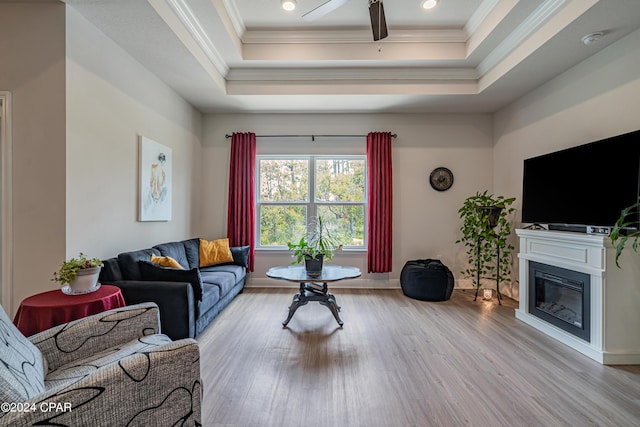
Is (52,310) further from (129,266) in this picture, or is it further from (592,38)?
(592,38)

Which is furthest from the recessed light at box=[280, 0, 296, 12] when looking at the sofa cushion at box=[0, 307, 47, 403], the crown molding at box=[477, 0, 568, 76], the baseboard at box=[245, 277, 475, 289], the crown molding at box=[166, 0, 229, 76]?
the baseboard at box=[245, 277, 475, 289]

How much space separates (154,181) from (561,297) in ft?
14.6

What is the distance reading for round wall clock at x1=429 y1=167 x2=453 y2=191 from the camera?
15.4ft

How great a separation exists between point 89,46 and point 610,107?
467 centimetres

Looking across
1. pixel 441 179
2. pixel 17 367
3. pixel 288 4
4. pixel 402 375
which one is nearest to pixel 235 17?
pixel 288 4

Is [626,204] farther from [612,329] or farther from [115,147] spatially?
[115,147]

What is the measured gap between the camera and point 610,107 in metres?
2.77

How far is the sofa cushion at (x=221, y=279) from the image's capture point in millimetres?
3269

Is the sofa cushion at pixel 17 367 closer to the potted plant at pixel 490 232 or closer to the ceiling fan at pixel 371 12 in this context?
the ceiling fan at pixel 371 12

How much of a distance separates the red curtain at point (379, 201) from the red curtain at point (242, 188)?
1.83 meters

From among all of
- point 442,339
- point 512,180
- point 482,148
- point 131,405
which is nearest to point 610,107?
point 512,180

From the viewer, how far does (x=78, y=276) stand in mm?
1994

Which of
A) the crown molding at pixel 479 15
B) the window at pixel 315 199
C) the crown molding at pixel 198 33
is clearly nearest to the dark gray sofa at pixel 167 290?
the window at pixel 315 199

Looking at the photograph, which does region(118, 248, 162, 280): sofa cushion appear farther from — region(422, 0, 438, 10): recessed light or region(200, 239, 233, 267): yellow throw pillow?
region(422, 0, 438, 10): recessed light
